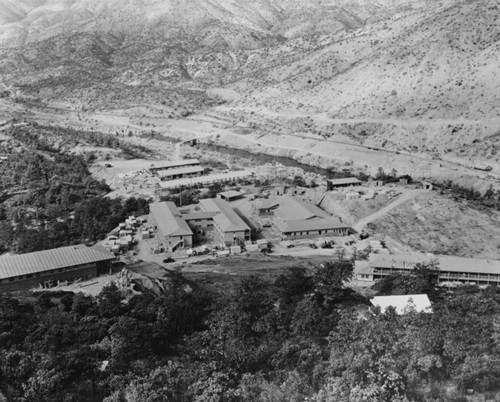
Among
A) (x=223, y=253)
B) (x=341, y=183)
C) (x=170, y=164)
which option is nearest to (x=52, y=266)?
(x=223, y=253)

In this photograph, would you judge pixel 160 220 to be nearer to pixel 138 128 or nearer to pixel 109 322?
pixel 109 322

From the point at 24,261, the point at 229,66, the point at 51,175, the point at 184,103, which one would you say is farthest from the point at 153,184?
the point at 229,66

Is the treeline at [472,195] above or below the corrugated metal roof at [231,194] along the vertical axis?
below

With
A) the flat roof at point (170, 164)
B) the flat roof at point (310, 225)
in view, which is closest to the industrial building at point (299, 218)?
the flat roof at point (310, 225)

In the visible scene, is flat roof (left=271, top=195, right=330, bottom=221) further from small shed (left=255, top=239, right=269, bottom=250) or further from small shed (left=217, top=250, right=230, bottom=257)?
small shed (left=217, top=250, right=230, bottom=257)

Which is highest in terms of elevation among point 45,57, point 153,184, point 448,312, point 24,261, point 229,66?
point 45,57

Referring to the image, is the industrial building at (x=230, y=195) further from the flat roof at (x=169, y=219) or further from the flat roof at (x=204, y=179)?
the flat roof at (x=204, y=179)

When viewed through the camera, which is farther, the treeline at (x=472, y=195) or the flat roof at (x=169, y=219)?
the treeline at (x=472, y=195)
